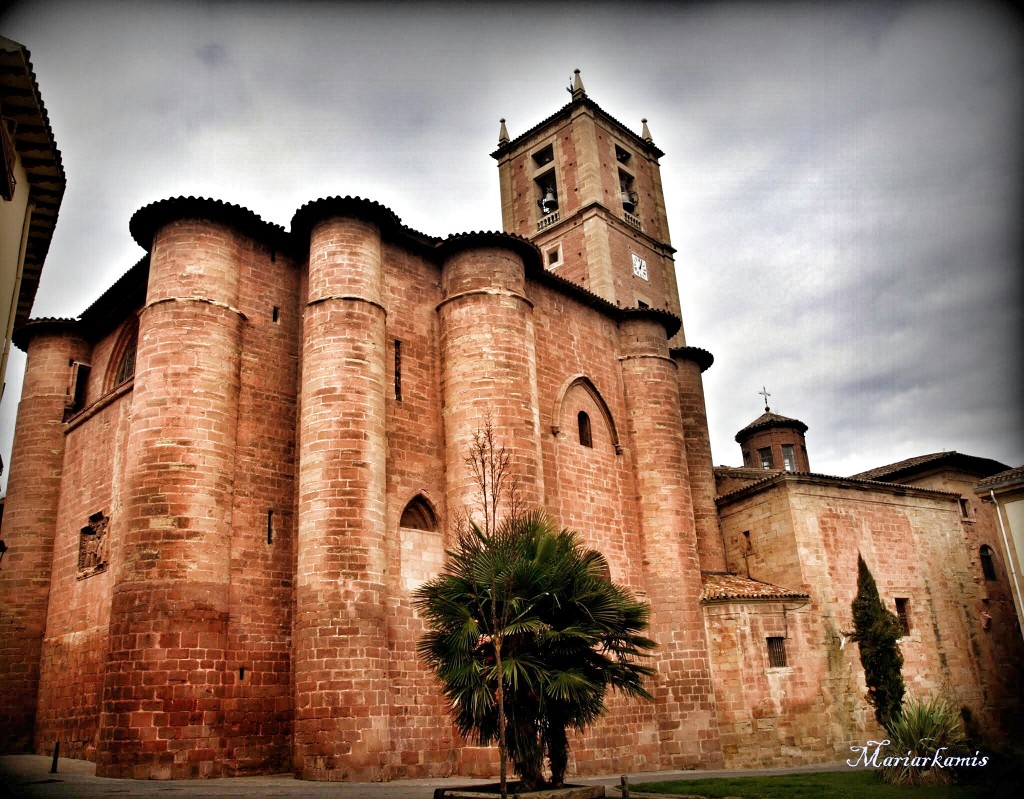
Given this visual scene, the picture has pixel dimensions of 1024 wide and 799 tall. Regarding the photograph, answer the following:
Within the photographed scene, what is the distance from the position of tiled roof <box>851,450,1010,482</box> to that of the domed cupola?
Answer: 4.38 meters

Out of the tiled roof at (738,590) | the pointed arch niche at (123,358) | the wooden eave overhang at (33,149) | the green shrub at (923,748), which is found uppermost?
the pointed arch niche at (123,358)

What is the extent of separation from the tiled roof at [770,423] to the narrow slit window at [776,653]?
17032 millimetres

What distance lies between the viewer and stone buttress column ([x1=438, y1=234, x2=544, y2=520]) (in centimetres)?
1775

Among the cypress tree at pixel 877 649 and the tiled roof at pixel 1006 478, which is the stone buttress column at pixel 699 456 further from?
the tiled roof at pixel 1006 478

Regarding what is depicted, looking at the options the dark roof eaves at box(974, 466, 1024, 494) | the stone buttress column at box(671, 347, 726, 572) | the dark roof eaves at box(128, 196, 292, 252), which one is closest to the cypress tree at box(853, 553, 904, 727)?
the dark roof eaves at box(974, 466, 1024, 494)

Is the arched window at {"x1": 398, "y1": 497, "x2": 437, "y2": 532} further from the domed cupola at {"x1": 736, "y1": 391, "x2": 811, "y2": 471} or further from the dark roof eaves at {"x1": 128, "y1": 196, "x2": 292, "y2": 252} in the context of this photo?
the domed cupola at {"x1": 736, "y1": 391, "x2": 811, "y2": 471}

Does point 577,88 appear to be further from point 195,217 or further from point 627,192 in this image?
point 195,217

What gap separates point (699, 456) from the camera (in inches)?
982

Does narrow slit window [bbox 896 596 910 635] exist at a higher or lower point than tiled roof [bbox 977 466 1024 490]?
lower

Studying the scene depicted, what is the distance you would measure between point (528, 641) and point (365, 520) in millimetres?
5732

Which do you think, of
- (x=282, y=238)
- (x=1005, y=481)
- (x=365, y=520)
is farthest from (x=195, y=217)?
(x=1005, y=481)

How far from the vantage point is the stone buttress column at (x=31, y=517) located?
62.6 ft

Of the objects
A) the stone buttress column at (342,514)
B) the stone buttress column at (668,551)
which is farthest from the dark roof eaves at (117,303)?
the stone buttress column at (668,551)

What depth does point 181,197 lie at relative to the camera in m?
16.9
